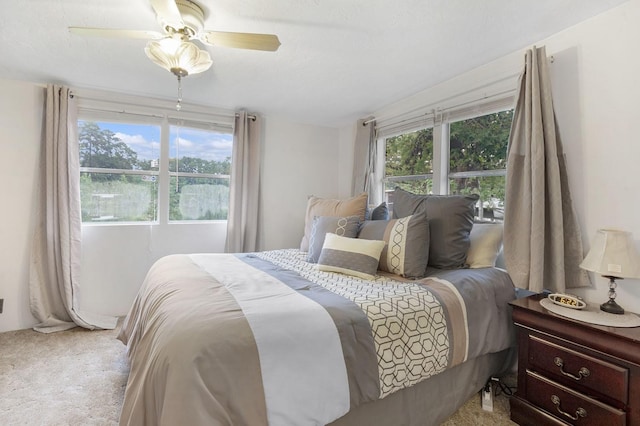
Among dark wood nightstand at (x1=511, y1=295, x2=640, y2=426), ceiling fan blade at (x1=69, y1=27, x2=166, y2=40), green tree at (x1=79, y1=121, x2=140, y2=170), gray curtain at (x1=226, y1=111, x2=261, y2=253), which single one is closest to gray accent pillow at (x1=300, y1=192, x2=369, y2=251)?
gray curtain at (x1=226, y1=111, x2=261, y2=253)

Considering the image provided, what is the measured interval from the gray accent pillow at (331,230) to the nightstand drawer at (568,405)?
1.35m

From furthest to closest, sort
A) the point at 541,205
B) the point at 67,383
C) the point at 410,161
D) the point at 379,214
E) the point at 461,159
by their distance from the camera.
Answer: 1. the point at 410,161
2. the point at 379,214
3. the point at 461,159
4. the point at 67,383
5. the point at 541,205

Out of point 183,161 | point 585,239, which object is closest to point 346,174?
point 183,161

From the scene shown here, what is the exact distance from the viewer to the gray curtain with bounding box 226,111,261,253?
337 cm

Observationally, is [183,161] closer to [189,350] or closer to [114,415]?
[114,415]

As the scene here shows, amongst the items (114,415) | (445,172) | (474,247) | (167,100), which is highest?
(167,100)

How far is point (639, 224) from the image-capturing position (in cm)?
156

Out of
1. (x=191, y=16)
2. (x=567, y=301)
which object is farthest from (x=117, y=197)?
(x=567, y=301)

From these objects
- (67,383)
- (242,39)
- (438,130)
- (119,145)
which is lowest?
(67,383)

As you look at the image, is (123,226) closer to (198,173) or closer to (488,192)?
(198,173)

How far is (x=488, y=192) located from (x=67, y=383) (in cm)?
323

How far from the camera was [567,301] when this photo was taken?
1.59m

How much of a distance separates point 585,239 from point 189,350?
84.5 inches

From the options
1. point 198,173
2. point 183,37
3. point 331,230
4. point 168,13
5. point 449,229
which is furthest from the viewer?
point 198,173
